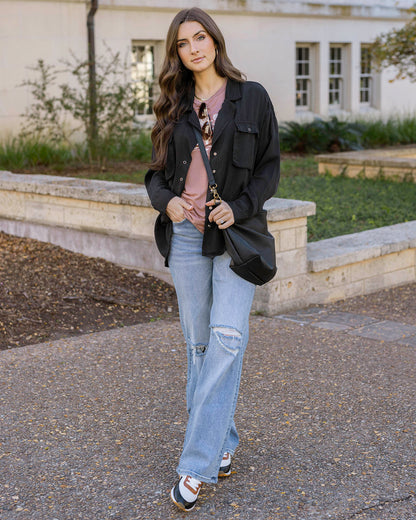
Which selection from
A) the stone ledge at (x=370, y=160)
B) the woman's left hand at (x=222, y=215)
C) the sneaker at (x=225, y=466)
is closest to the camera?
the woman's left hand at (x=222, y=215)

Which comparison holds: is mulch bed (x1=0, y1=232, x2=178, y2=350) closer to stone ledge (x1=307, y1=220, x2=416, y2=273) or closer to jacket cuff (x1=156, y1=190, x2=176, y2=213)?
stone ledge (x1=307, y1=220, x2=416, y2=273)

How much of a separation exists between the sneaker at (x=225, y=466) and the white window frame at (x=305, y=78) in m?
18.1

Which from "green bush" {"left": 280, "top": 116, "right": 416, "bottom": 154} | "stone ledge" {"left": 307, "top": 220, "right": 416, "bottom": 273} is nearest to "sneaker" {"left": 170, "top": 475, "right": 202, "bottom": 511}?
"stone ledge" {"left": 307, "top": 220, "right": 416, "bottom": 273}

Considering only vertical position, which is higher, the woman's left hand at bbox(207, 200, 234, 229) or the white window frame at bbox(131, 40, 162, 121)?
the white window frame at bbox(131, 40, 162, 121)

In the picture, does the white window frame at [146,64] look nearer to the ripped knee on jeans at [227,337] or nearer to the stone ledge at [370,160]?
the stone ledge at [370,160]

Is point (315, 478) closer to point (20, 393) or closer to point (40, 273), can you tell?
point (20, 393)

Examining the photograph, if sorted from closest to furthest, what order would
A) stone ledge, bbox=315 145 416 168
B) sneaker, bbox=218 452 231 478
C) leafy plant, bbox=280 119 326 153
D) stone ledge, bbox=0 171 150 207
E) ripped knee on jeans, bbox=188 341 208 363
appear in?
1. ripped knee on jeans, bbox=188 341 208 363
2. sneaker, bbox=218 452 231 478
3. stone ledge, bbox=0 171 150 207
4. stone ledge, bbox=315 145 416 168
5. leafy plant, bbox=280 119 326 153

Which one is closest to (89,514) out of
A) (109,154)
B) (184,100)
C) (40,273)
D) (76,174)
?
(184,100)

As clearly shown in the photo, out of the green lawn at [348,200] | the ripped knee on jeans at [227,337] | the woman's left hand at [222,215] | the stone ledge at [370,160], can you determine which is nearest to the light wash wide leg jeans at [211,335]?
the ripped knee on jeans at [227,337]

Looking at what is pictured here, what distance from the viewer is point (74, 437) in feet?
13.1

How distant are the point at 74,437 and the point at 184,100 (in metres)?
1.75

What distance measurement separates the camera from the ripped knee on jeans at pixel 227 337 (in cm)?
323

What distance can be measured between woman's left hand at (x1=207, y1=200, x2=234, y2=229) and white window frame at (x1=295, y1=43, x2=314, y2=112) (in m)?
18.2

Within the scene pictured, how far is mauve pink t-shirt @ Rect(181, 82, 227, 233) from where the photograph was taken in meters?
3.29
